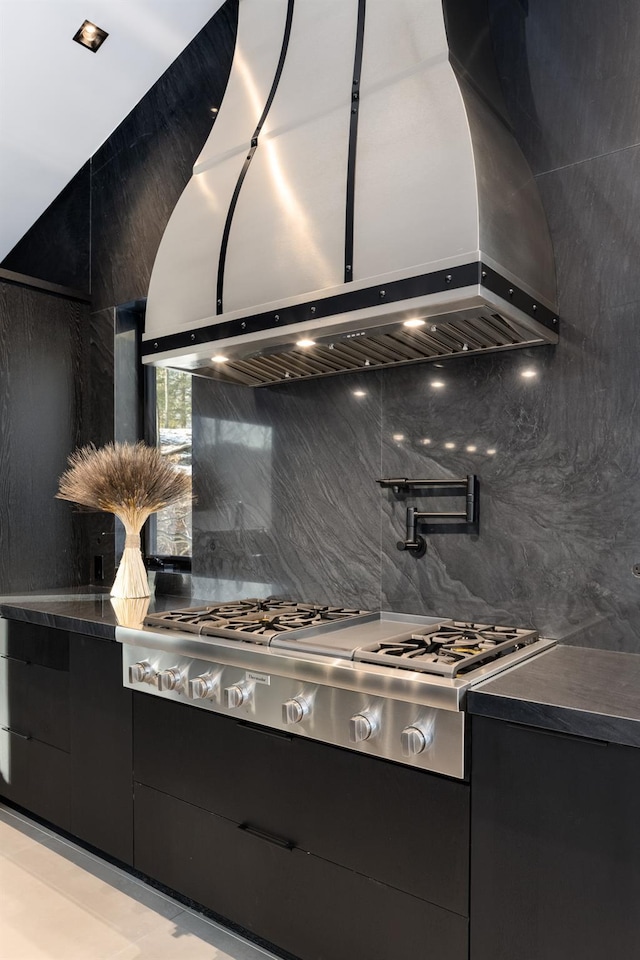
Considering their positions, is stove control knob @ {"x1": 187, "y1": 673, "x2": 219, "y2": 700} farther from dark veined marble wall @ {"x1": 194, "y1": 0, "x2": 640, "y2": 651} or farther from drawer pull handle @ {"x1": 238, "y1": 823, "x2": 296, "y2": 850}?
dark veined marble wall @ {"x1": 194, "y1": 0, "x2": 640, "y2": 651}

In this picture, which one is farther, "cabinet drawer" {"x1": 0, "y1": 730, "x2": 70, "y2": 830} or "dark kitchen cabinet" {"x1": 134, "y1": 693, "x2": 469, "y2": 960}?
"cabinet drawer" {"x1": 0, "y1": 730, "x2": 70, "y2": 830}

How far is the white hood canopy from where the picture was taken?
1615mm

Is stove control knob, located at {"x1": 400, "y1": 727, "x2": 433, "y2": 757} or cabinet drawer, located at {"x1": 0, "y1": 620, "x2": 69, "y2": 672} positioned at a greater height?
stove control knob, located at {"x1": 400, "y1": 727, "x2": 433, "y2": 757}

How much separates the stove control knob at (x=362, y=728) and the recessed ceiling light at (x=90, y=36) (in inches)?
110

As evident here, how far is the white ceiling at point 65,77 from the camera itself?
8.80 ft

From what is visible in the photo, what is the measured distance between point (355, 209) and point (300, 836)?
5.14 ft

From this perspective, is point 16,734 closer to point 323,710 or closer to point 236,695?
point 236,695

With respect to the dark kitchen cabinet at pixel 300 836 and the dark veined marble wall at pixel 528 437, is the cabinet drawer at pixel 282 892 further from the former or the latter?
the dark veined marble wall at pixel 528 437

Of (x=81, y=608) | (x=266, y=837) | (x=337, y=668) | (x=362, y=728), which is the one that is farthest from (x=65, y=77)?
(x=266, y=837)

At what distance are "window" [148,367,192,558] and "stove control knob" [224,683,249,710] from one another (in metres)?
1.34

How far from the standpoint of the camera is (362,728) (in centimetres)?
149

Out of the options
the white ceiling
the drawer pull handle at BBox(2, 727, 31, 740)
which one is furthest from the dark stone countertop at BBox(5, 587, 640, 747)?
the white ceiling

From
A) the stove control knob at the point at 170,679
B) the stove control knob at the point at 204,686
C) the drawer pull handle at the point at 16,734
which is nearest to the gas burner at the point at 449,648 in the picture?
the stove control knob at the point at 204,686

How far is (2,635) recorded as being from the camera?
8.78 ft
